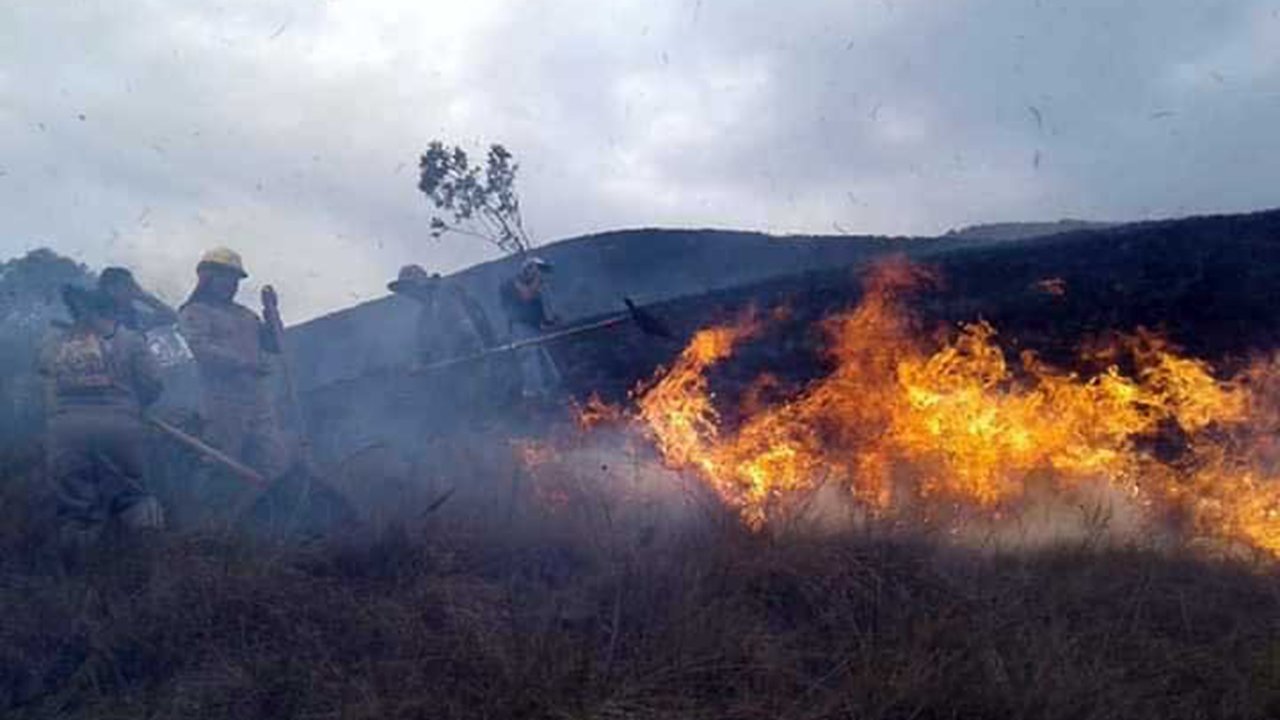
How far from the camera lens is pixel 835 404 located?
8555mm

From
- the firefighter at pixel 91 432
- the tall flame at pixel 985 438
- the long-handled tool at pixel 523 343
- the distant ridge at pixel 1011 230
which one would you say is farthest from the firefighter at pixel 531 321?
the distant ridge at pixel 1011 230

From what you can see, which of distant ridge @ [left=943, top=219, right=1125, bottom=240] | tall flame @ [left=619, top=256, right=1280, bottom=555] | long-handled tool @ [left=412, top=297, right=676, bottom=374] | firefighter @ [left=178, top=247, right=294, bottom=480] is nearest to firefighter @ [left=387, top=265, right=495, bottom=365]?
long-handled tool @ [left=412, top=297, right=676, bottom=374]

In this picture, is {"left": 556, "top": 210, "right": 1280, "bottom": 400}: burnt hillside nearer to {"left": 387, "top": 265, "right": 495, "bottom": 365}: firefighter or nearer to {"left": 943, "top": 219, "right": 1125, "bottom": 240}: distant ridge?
{"left": 387, "top": 265, "right": 495, "bottom": 365}: firefighter

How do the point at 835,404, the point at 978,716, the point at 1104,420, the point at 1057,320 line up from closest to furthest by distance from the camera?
the point at 978,716 → the point at 1104,420 → the point at 835,404 → the point at 1057,320

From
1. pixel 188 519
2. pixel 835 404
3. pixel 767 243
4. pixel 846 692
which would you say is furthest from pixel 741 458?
pixel 767 243

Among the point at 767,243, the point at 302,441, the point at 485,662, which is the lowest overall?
the point at 485,662

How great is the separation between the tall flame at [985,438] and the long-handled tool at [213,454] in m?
3.44

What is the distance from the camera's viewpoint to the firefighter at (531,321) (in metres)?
11.1

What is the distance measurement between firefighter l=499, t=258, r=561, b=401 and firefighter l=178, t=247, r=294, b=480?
308cm

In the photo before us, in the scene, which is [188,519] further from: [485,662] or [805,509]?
[805,509]

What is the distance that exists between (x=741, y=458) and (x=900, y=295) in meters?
7.72

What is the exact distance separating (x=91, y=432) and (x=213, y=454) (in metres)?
1.02

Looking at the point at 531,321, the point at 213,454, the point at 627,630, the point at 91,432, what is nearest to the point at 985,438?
the point at 627,630

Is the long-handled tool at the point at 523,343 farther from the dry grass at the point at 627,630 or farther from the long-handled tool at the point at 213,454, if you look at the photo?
the dry grass at the point at 627,630
